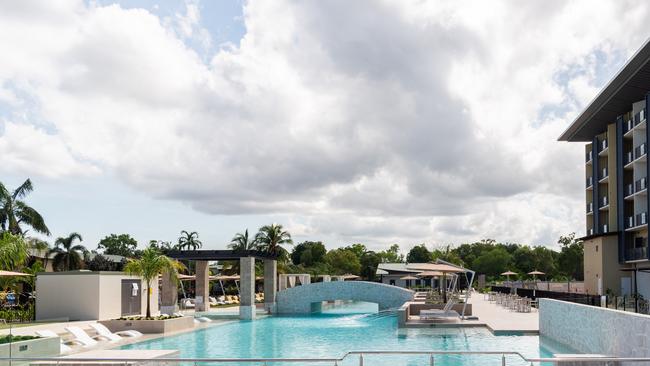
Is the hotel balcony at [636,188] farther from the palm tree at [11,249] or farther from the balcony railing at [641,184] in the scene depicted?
the palm tree at [11,249]

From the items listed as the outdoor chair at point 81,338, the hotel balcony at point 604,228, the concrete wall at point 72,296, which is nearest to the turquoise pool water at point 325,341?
the outdoor chair at point 81,338

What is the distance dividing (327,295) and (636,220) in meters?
18.9

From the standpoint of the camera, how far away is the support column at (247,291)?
38.4m

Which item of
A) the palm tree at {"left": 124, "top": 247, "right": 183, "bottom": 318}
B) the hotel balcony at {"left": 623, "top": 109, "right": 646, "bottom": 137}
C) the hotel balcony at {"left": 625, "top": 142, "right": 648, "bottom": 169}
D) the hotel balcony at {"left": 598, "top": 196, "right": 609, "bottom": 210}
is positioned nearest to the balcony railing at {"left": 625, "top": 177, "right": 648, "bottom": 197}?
the hotel balcony at {"left": 625, "top": 142, "right": 648, "bottom": 169}

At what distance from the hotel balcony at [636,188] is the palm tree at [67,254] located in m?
39.6

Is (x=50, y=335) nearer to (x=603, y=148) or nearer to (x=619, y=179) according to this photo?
(x=619, y=179)

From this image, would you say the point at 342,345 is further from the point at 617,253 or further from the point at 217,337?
the point at 617,253

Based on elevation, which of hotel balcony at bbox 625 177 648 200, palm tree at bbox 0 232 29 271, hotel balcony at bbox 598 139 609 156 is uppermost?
hotel balcony at bbox 598 139 609 156

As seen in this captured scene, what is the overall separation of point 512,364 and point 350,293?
34776 millimetres

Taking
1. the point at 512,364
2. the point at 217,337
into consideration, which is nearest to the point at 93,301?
the point at 217,337

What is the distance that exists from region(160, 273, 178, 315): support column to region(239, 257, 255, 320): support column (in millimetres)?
3705

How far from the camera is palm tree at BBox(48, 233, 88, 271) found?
54.0 m

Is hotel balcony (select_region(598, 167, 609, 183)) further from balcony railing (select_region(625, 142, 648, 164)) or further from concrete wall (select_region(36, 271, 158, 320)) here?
concrete wall (select_region(36, 271, 158, 320))

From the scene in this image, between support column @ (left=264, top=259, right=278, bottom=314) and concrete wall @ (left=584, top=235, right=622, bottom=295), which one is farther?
concrete wall @ (left=584, top=235, right=622, bottom=295)
